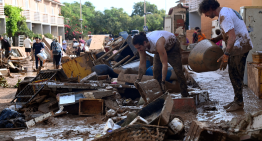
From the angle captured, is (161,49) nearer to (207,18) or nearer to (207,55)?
(207,55)

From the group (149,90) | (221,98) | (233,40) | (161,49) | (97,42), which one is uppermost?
(97,42)

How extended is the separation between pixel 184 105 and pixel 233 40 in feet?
4.36

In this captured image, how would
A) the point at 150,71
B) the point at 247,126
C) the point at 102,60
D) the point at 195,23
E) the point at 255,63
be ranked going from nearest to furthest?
1. the point at 247,126
2. the point at 255,63
3. the point at 150,71
4. the point at 102,60
5. the point at 195,23

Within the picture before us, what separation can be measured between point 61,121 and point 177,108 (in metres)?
2.00

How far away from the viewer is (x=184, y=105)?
4570 mm

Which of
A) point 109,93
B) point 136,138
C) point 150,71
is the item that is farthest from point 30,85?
point 136,138

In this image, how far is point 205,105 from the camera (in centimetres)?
487

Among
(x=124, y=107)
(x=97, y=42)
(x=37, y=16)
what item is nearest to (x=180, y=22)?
(x=97, y=42)

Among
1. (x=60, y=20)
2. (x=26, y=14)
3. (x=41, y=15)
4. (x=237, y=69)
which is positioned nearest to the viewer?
(x=237, y=69)

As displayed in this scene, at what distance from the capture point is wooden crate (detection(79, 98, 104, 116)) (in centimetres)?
522

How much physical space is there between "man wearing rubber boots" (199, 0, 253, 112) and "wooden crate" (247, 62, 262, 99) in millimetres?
911

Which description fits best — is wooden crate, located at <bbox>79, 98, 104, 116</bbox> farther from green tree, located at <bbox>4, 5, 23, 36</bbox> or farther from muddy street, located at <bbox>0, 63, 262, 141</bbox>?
green tree, located at <bbox>4, 5, 23, 36</bbox>

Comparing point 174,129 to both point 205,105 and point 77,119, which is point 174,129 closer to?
point 205,105

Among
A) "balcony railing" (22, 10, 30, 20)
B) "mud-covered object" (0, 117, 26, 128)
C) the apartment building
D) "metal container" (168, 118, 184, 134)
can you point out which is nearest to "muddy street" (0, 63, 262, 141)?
"mud-covered object" (0, 117, 26, 128)
